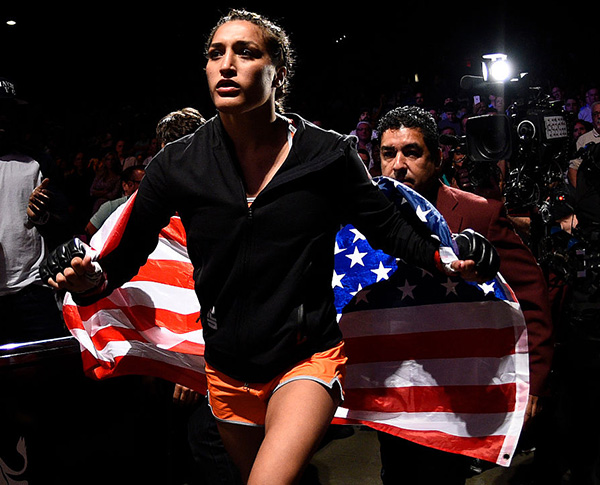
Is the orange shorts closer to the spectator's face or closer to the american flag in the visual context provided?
the american flag

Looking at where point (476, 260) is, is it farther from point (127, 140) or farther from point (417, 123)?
point (127, 140)

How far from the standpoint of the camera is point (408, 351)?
3020mm

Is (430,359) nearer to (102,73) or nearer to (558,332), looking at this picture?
Result: (558,332)

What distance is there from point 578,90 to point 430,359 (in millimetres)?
11265

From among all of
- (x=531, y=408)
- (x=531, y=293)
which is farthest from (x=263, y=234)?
(x=531, y=408)

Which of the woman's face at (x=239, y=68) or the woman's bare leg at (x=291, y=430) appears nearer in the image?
the woman's bare leg at (x=291, y=430)

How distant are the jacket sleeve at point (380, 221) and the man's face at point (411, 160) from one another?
61 centimetres

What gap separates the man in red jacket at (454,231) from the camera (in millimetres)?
2754

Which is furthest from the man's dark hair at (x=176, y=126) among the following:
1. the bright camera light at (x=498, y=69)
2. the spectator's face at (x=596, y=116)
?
the spectator's face at (x=596, y=116)

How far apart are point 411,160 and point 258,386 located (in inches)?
51.3

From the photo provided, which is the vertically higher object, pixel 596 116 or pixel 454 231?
pixel 596 116

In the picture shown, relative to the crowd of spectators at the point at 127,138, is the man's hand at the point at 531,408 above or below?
below

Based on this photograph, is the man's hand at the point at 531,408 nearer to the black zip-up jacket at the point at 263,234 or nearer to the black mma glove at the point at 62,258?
the black zip-up jacket at the point at 263,234

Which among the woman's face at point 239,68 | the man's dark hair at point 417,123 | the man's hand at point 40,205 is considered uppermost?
the woman's face at point 239,68
